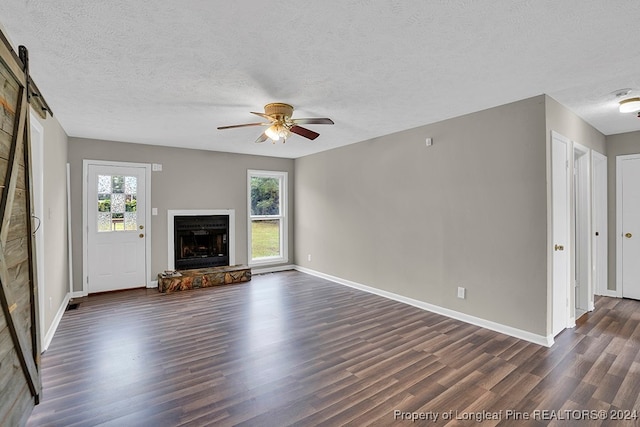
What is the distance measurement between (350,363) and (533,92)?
2997 mm

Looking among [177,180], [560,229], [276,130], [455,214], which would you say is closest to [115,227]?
[177,180]

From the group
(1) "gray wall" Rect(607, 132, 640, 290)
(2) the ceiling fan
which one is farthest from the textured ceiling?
(1) "gray wall" Rect(607, 132, 640, 290)

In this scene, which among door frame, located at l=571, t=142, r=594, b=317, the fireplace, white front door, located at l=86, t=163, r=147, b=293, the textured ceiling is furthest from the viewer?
the fireplace

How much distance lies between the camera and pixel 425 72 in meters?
2.62

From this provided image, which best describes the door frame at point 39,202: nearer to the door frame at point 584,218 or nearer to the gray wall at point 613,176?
the door frame at point 584,218

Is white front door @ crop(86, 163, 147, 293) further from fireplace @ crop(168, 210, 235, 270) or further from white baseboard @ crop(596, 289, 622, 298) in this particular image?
white baseboard @ crop(596, 289, 622, 298)

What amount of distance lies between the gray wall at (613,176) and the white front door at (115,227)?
7.16 meters

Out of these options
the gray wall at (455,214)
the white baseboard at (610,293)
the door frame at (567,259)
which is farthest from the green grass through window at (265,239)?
the white baseboard at (610,293)

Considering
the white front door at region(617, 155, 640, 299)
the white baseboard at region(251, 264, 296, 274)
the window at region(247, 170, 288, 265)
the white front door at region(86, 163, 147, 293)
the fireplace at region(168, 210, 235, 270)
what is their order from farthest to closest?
the window at region(247, 170, 288, 265), the white baseboard at region(251, 264, 296, 274), the fireplace at region(168, 210, 235, 270), the white front door at region(86, 163, 147, 293), the white front door at region(617, 155, 640, 299)

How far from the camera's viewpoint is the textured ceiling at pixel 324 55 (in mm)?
1807

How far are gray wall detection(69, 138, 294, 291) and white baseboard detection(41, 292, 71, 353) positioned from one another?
0.48 metres

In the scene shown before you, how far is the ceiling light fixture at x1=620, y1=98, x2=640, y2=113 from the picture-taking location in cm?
317

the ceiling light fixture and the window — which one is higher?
the ceiling light fixture

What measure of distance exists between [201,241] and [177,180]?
119 cm
